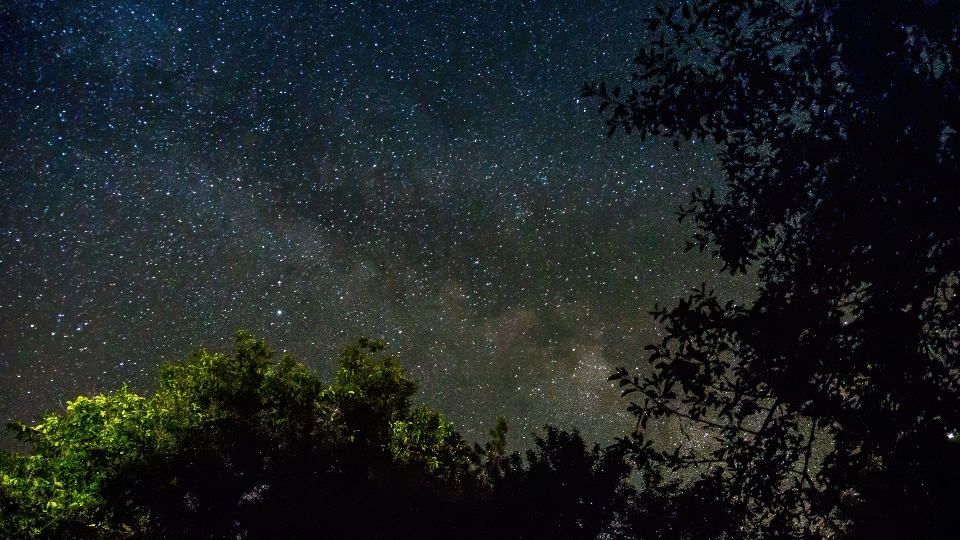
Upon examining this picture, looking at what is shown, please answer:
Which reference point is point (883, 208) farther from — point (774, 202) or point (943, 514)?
point (943, 514)

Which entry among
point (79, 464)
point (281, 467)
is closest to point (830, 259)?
point (281, 467)

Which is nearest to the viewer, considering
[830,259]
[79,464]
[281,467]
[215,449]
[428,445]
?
[830,259]

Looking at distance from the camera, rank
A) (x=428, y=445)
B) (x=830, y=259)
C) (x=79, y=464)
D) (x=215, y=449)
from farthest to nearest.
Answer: (x=428, y=445) → (x=79, y=464) → (x=215, y=449) → (x=830, y=259)

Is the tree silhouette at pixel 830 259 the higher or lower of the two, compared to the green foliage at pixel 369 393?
lower

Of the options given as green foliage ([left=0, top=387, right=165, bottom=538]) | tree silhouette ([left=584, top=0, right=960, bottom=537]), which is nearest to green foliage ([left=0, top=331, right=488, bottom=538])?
green foliage ([left=0, top=387, right=165, bottom=538])

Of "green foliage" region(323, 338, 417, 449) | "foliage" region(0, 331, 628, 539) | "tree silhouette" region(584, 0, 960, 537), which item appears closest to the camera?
"tree silhouette" region(584, 0, 960, 537)

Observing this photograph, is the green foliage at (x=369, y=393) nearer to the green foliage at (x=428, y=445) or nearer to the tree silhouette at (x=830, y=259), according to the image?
the green foliage at (x=428, y=445)

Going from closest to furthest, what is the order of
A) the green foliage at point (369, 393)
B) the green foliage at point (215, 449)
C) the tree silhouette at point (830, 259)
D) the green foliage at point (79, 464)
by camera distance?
the tree silhouette at point (830, 259)
the green foliage at point (215, 449)
the green foliage at point (79, 464)
the green foliage at point (369, 393)

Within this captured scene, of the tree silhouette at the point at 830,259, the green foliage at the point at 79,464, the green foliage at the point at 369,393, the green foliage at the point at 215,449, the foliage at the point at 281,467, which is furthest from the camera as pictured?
the green foliage at the point at 369,393

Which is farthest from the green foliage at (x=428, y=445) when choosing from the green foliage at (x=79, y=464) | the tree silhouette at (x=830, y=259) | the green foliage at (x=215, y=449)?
the tree silhouette at (x=830, y=259)

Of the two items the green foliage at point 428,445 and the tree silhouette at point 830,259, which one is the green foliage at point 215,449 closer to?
the green foliage at point 428,445

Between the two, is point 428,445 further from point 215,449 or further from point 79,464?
point 79,464

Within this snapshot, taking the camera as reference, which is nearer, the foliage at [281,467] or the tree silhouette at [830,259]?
the tree silhouette at [830,259]

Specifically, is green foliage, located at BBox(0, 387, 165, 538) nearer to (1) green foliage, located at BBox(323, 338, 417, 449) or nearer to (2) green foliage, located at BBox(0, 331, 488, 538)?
(2) green foliage, located at BBox(0, 331, 488, 538)
